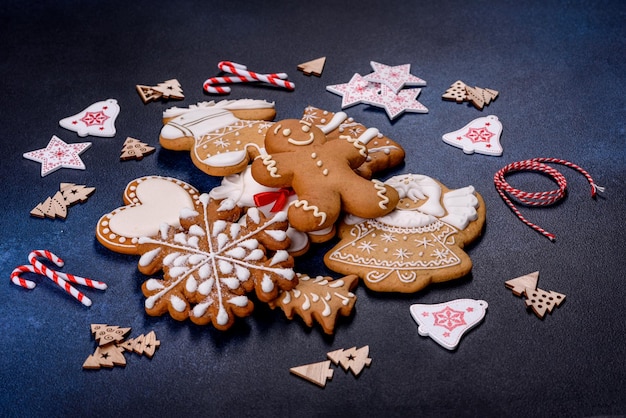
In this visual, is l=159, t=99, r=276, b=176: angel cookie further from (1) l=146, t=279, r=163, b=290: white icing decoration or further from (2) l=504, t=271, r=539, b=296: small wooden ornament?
(2) l=504, t=271, r=539, b=296: small wooden ornament

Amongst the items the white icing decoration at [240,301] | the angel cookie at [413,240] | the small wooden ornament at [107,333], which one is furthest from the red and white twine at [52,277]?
the angel cookie at [413,240]

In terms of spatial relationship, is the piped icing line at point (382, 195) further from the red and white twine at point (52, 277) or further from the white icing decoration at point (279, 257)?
the red and white twine at point (52, 277)

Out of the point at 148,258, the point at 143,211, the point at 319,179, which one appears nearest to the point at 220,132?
the point at 143,211

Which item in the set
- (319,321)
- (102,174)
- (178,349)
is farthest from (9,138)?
(319,321)

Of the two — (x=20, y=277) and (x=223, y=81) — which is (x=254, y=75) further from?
(x=20, y=277)

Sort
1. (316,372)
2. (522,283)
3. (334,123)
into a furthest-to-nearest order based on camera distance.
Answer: (334,123) < (522,283) < (316,372)

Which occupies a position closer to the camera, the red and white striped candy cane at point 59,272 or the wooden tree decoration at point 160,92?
the red and white striped candy cane at point 59,272

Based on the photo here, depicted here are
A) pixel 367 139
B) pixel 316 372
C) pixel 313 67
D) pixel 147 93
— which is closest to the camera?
pixel 316 372

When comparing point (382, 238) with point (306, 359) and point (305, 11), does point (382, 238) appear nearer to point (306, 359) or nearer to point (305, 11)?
point (306, 359)
